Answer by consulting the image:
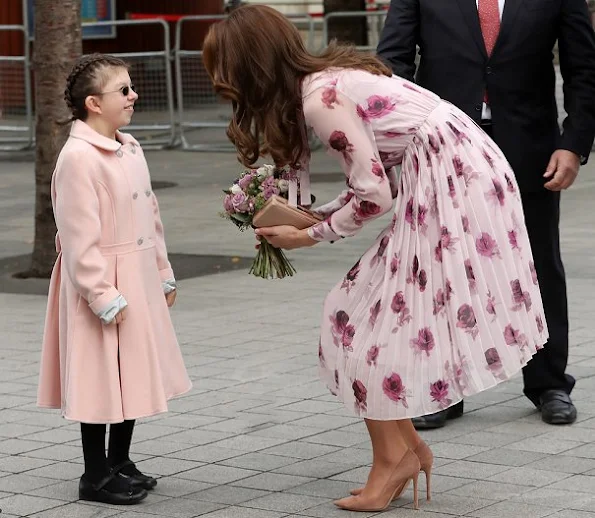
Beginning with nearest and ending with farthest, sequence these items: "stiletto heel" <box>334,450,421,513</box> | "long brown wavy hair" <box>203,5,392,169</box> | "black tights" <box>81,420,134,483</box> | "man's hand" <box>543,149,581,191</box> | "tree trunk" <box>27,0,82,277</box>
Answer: "long brown wavy hair" <box>203,5,392,169</box>, "stiletto heel" <box>334,450,421,513</box>, "black tights" <box>81,420,134,483</box>, "man's hand" <box>543,149,581,191</box>, "tree trunk" <box>27,0,82,277</box>

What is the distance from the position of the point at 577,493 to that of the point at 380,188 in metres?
1.25

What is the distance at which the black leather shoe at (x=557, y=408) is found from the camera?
19.0 feet

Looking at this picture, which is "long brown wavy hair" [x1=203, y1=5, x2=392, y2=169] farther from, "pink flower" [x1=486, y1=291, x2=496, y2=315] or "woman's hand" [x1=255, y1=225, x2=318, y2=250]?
"pink flower" [x1=486, y1=291, x2=496, y2=315]

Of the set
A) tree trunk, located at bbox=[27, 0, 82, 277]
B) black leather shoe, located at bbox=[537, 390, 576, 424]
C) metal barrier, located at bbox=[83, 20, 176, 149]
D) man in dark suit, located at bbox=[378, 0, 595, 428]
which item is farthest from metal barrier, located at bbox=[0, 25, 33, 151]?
→ black leather shoe, located at bbox=[537, 390, 576, 424]

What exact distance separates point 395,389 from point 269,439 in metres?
1.26

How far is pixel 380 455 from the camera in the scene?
4750 millimetres

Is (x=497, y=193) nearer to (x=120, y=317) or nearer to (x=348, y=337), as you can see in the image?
(x=348, y=337)

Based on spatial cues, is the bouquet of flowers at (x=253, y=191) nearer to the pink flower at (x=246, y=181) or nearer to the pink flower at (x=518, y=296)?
the pink flower at (x=246, y=181)

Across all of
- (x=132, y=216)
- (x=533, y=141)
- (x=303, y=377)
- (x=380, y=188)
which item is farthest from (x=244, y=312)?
(x=380, y=188)

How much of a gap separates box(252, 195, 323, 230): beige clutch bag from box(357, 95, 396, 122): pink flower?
390mm

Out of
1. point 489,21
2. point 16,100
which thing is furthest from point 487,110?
point 16,100

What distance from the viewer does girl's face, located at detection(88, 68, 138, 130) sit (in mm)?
4926

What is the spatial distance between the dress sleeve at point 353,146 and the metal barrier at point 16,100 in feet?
50.2

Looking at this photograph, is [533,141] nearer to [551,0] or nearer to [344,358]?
[551,0]
